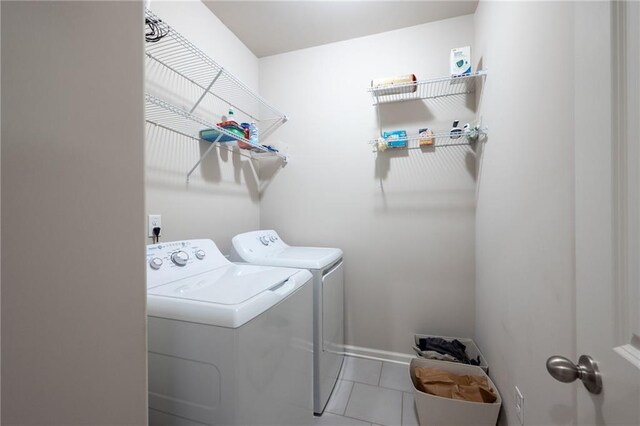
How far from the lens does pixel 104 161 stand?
1.44 ft

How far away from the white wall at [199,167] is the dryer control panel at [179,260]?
0.19 metres

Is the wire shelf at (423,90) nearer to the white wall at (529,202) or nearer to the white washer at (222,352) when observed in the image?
the white wall at (529,202)

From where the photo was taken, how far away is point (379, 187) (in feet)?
6.74

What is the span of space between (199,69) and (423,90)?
1.63 meters

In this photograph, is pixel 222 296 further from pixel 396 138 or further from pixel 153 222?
pixel 396 138

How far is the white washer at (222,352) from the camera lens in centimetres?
78

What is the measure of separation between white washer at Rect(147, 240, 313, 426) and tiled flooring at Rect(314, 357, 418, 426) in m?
0.59

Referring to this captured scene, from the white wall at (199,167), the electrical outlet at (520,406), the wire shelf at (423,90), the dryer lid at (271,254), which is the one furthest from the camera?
the wire shelf at (423,90)

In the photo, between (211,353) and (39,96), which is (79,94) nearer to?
(39,96)

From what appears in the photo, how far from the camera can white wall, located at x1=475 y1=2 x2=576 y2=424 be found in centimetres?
78

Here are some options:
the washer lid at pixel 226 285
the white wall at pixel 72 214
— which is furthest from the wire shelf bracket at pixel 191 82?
the white wall at pixel 72 214

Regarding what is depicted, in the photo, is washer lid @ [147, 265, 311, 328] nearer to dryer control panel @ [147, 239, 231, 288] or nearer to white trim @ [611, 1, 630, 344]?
dryer control panel @ [147, 239, 231, 288]

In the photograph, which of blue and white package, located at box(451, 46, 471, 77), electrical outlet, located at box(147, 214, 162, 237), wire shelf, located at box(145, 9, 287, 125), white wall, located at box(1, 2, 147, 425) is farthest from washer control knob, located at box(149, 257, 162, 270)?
blue and white package, located at box(451, 46, 471, 77)

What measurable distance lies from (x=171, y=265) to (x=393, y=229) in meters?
1.57
